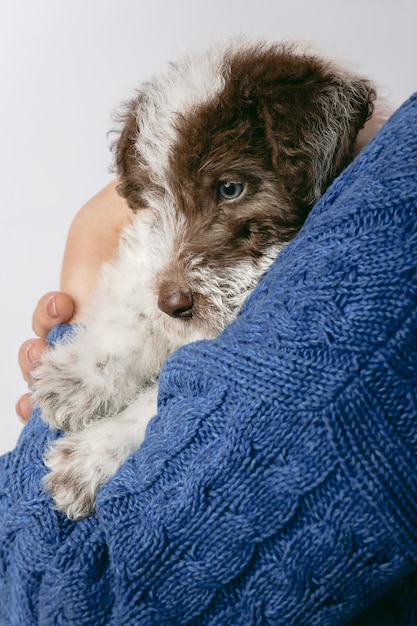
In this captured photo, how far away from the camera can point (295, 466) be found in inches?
47.3

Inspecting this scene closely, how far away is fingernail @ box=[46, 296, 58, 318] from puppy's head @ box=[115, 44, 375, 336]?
64 centimetres

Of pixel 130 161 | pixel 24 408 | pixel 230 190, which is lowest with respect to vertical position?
pixel 24 408

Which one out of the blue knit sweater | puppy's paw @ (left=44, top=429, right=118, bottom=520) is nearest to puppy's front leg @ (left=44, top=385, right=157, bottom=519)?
puppy's paw @ (left=44, top=429, right=118, bottom=520)

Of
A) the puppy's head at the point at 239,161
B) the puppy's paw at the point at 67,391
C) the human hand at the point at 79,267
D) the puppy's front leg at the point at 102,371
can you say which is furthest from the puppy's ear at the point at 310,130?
the human hand at the point at 79,267

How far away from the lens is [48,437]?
6.13ft

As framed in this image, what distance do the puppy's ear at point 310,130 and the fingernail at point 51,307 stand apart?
41.2 inches

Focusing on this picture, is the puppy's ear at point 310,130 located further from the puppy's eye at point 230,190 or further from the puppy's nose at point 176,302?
the puppy's nose at point 176,302

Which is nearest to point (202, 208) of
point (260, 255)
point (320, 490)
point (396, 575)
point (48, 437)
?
point (260, 255)

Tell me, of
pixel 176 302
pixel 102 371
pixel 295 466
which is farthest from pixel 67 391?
pixel 295 466

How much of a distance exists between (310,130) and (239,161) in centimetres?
19

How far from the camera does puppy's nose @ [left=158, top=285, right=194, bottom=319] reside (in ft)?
5.80

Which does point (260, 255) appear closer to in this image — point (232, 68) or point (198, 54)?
point (232, 68)

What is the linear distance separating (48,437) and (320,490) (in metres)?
0.93

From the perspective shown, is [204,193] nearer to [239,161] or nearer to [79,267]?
[239,161]
